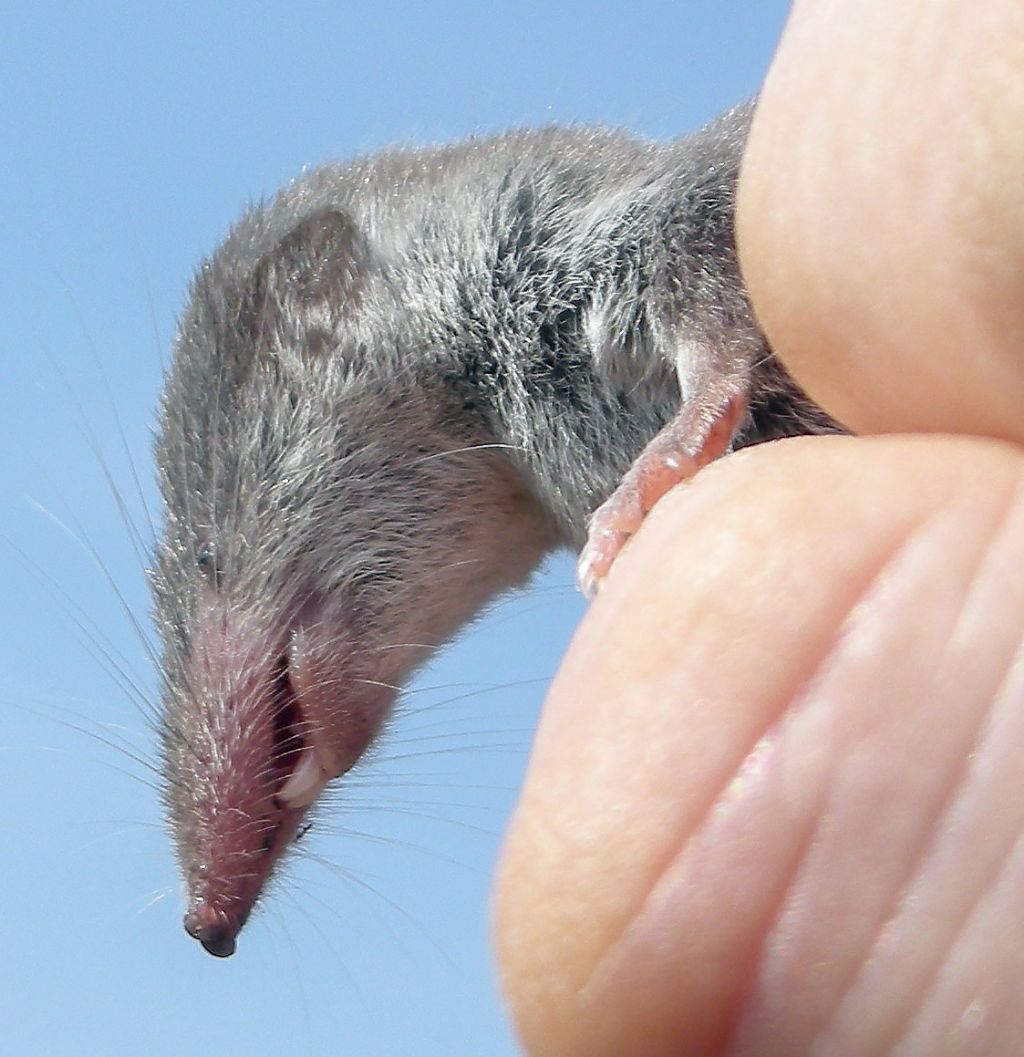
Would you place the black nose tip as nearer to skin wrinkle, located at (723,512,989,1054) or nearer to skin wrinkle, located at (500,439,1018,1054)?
skin wrinkle, located at (500,439,1018,1054)

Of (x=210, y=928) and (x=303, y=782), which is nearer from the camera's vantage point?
(x=210, y=928)

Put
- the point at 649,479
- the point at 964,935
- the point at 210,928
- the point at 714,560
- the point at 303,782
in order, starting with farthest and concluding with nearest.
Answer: the point at 303,782, the point at 210,928, the point at 649,479, the point at 714,560, the point at 964,935

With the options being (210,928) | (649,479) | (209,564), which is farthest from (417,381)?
(210,928)

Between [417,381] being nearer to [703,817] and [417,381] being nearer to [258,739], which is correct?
[258,739]

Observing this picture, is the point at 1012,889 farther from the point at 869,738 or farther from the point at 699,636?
the point at 699,636

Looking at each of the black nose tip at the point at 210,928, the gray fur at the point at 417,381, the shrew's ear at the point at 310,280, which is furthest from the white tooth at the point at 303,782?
the shrew's ear at the point at 310,280

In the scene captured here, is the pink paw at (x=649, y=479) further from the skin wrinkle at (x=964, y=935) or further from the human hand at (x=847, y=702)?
the skin wrinkle at (x=964, y=935)
